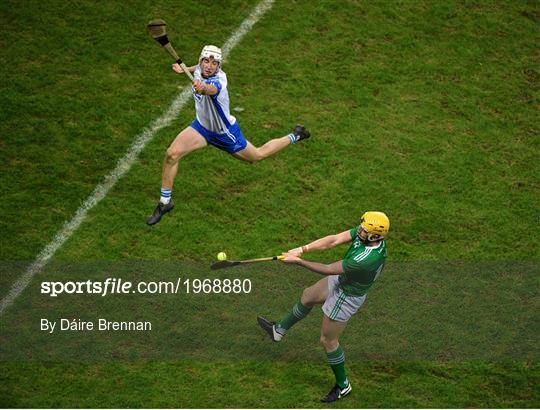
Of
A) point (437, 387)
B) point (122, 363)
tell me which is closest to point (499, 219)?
point (437, 387)

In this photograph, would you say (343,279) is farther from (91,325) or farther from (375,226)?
(91,325)

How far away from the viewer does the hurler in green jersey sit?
12.5 metres

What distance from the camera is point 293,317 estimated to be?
13.7m

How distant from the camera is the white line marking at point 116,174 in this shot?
47.7ft

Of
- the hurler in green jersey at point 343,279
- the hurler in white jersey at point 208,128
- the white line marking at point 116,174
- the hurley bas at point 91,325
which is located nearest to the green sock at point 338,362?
the hurler in green jersey at point 343,279

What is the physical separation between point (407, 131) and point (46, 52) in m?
6.35

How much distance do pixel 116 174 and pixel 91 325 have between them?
9.87 ft

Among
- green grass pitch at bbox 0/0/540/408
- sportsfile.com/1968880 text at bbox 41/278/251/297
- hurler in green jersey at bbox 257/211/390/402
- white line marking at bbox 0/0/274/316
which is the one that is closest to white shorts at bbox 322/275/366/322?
hurler in green jersey at bbox 257/211/390/402

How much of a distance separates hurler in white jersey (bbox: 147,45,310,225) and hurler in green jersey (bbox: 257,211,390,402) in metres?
2.36

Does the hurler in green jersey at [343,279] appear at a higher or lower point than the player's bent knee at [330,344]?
higher

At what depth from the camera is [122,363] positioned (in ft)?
44.2

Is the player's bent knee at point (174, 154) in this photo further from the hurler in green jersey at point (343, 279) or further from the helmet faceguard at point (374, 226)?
the helmet faceguard at point (374, 226)

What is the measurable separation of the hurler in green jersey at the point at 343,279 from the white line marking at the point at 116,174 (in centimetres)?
385

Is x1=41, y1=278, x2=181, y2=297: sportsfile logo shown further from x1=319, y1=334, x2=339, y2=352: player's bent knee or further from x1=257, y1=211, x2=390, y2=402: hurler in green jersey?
x1=319, y1=334, x2=339, y2=352: player's bent knee
